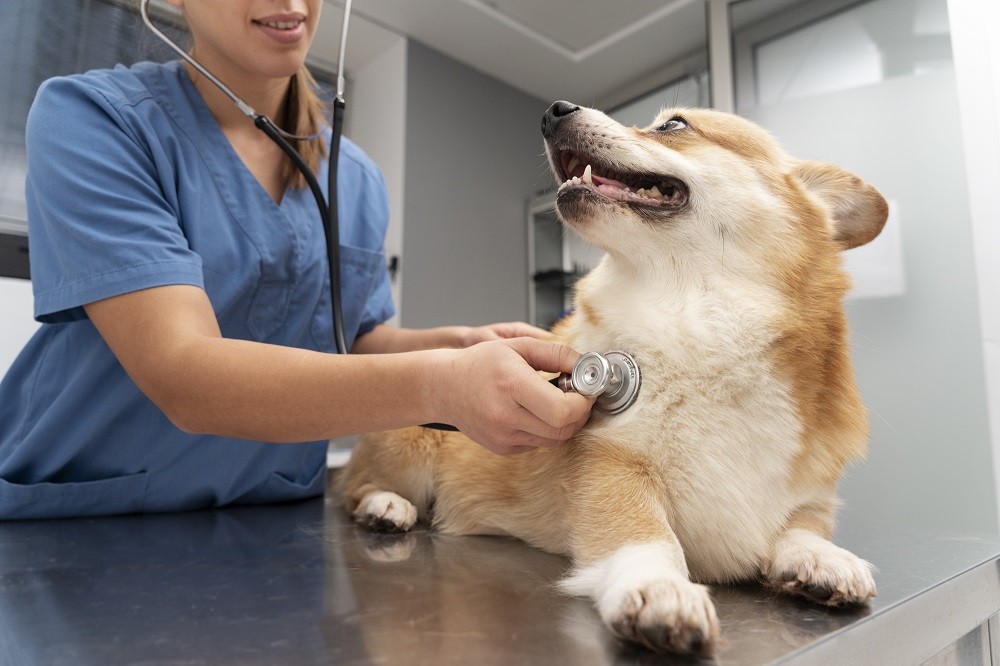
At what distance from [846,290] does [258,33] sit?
2.96 feet

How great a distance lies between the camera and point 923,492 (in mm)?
1531

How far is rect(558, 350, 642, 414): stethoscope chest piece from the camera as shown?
0.64 meters

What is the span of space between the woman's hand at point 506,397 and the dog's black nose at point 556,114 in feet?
1.06

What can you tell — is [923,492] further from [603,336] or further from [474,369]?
[474,369]

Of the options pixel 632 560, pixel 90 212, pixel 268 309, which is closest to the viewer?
pixel 632 560

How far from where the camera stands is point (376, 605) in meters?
0.54

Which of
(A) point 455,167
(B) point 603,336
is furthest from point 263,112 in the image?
(A) point 455,167

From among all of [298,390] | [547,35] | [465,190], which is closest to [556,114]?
[298,390]

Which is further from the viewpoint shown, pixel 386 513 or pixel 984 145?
pixel 984 145

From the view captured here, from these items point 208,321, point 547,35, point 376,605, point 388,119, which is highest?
point 547,35

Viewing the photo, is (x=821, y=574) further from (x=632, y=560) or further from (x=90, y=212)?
(x=90, y=212)

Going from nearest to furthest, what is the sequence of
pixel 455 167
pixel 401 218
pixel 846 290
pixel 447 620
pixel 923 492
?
1. pixel 447 620
2. pixel 846 290
3. pixel 923 492
4. pixel 401 218
5. pixel 455 167

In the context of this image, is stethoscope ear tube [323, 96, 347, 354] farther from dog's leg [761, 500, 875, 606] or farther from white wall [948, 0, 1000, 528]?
white wall [948, 0, 1000, 528]

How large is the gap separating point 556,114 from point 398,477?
61 centimetres
